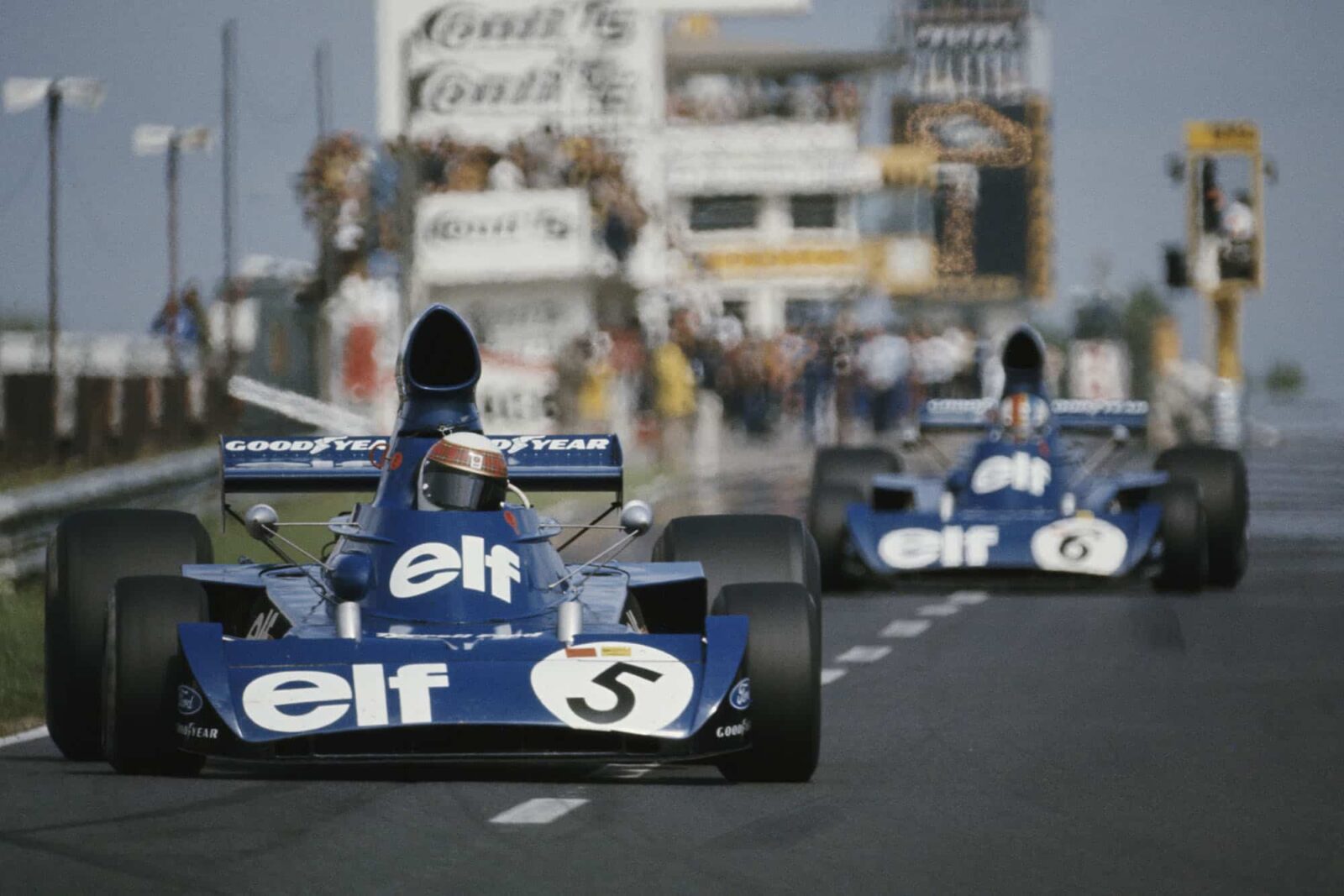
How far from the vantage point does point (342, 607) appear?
1036 cm

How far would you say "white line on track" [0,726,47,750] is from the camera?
11.8 m

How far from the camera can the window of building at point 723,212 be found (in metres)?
99.1

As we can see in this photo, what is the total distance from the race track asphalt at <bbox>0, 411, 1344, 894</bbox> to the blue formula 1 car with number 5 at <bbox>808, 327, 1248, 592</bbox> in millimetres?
5276

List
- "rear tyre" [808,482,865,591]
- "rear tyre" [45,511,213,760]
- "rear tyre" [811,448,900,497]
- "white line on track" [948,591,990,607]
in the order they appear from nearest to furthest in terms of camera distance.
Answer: "rear tyre" [45,511,213,760] → "white line on track" [948,591,990,607] → "rear tyre" [808,482,865,591] → "rear tyre" [811,448,900,497]

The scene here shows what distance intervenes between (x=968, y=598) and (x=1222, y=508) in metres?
2.02

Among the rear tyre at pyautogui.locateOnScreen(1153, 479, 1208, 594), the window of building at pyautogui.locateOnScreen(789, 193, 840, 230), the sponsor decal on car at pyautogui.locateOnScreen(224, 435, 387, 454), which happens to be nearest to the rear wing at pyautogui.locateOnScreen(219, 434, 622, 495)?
the sponsor decal on car at pyautogui.locateOnScreen(224, 435, 387, 454)

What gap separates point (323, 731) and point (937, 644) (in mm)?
7529

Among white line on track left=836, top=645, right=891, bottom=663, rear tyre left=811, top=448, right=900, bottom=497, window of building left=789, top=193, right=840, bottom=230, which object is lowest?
white line on track left=836, top=645, right=891, bottom=663

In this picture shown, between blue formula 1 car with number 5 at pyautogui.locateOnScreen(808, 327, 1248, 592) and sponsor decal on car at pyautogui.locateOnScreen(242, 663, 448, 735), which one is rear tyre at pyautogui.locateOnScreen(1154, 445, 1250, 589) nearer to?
blue formula 1 car with number 5 at pyautogui.locateOnScreen(808, 327, 1248, 592)

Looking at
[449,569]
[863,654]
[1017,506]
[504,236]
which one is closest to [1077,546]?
[1017,506]

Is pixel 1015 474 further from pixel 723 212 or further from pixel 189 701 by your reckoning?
pixel 723 212

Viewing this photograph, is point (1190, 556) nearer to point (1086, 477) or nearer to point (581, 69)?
point (1086, 477)

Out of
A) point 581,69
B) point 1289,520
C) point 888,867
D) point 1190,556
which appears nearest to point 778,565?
point 888,867

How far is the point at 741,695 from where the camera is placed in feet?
32.3
